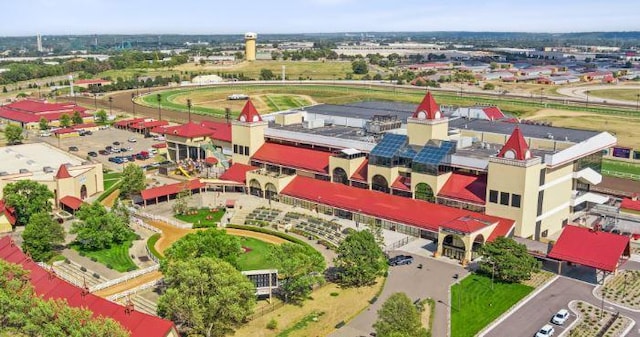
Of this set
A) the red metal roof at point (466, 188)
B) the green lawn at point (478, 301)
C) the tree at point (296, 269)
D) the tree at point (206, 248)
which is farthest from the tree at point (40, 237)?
the red metal roof at point (466, 188)

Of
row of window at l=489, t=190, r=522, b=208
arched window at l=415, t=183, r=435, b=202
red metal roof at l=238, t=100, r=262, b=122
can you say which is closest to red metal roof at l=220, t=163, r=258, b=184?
red metal roof at l=238, t=100, r=262, b=122

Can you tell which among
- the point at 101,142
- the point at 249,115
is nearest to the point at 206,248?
the point at 249,115

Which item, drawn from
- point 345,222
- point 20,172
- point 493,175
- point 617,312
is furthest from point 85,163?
point 617,312

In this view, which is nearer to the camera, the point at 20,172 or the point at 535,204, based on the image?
the point at 535,204

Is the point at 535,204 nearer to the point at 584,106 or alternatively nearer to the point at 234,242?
the point at 234,242

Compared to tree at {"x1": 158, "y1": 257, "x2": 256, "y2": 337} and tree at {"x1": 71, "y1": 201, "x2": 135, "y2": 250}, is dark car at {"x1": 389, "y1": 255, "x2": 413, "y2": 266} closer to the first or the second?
tree at {"x1": 158, "y1": 257, "x2": 256, "y2": 337}

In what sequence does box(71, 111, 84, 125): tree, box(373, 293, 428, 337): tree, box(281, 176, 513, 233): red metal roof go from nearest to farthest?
box(373, 293, 428, 337): tree < box(281, 176, 513, 233): red metal roof < box(71, 111, 84, 125): tree

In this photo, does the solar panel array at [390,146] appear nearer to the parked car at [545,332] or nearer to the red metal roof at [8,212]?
the parked car at [545,332]

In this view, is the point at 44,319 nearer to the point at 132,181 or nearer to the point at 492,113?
the point at 132,181
